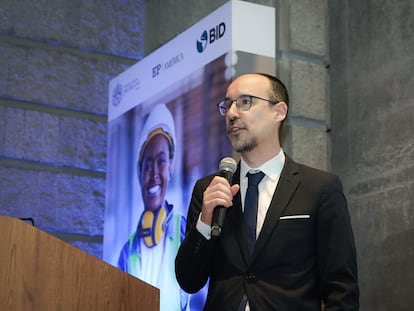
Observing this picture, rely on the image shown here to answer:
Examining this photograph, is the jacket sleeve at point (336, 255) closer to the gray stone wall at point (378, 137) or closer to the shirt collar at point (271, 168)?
the shirt collar at point (271, 168)

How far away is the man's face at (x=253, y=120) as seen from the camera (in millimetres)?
2855

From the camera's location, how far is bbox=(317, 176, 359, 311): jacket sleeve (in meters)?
2.63

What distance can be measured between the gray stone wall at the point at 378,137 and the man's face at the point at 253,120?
130cm

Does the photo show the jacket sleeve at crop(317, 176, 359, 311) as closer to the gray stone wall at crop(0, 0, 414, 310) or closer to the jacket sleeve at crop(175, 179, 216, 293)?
the jacket sleeve at crop(175, 179, 216, 293)

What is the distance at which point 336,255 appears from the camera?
2682 millimetres

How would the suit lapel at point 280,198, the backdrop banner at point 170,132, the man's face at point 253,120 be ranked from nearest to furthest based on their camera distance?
1. the suit lapel at point 280,198
2. the man's face at point 253,120
3. the backdrop banner at point 170,132

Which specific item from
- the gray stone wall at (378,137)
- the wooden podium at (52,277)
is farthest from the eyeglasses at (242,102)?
the gray stone wall at (378,137)

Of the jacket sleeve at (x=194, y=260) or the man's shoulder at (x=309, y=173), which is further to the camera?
the man's shoulder at (x=309, y=173)

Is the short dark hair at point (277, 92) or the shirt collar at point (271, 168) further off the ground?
the short dark hair at point (277, 92)

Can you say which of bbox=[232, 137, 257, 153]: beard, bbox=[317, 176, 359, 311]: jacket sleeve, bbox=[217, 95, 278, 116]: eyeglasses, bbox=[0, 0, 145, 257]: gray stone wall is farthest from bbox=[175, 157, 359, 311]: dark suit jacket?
bbox=[0, 0, 145, 257]: gray stone wall

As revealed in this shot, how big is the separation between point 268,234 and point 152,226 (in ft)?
6.39

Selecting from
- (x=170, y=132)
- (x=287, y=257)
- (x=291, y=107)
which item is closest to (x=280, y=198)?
(x=287, y=257)

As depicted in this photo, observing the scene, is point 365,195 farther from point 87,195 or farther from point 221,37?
point 87,195

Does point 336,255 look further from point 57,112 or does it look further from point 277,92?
point 57,112
